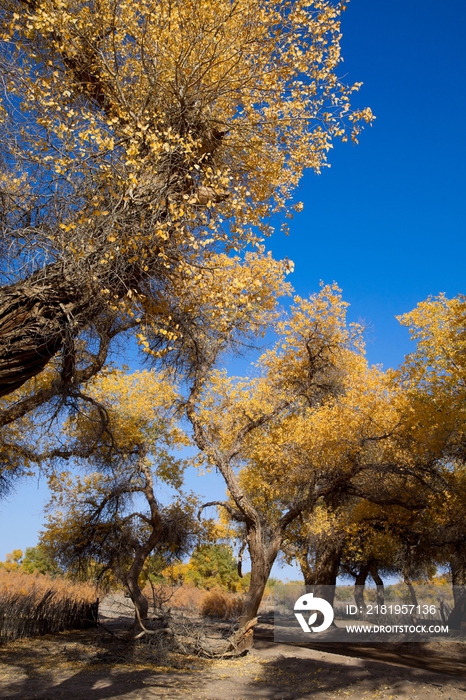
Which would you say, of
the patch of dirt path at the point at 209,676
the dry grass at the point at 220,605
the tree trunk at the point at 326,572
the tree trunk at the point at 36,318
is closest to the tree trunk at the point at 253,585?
the patch of dirt path at the point at 209,676

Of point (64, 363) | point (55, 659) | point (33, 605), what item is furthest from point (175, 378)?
point (33, 605)

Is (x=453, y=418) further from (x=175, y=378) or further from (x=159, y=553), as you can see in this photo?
(x=159, y=553)

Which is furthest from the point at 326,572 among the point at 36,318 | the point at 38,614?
the point at 36,318

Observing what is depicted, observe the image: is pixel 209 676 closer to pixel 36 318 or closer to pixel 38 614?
pixel 38 614

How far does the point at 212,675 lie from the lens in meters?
9.71

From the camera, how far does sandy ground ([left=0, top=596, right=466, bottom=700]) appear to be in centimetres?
759

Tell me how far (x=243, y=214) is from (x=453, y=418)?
29.2 ft

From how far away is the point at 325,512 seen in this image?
15.7 m

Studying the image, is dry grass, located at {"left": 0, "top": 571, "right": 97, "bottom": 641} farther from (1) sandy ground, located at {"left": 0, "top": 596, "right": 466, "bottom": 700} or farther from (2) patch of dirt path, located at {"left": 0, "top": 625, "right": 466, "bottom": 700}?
(2) patch of dirt path, located at {"left": 0, "top": 625, "right": 466, "bottom": 700}

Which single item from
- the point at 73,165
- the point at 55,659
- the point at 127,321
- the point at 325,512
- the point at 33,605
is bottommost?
the point at 55,659

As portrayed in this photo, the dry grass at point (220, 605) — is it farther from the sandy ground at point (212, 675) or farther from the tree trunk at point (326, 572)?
the sandy ground at point (212, 675)

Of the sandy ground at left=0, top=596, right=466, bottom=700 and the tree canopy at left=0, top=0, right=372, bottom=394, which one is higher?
the tree canopy at left=0, top=0, right=372, bottom=394

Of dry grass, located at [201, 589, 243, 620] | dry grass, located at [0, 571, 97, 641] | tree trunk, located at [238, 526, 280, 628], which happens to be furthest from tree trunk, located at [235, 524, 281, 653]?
dry grass, located at [201, 589, 243, 620]

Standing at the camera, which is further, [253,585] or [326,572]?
[326,572]
